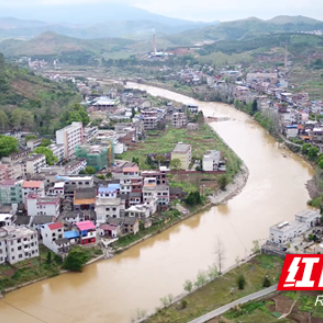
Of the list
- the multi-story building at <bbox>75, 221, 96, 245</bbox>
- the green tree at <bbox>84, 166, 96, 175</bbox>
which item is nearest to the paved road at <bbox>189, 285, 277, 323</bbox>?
the multi-story building at <bbox>75, 221, 96, 245</bbox>

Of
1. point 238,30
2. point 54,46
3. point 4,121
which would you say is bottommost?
point 4,121

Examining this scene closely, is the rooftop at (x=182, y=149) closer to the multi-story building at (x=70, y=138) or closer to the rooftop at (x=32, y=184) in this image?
the multi-story building at (x=70, y=138)

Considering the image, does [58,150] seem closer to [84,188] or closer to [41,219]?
[84,188]

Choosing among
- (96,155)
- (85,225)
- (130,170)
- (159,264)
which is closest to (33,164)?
(96,155)

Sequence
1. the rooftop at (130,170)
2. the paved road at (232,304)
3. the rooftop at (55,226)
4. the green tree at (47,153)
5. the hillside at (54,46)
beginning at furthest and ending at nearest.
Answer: the hillside at (54,46)
the green tree at (47,153)
the rooftop at (130,170)
the rooftop at (55,226)
the paved road at (232,304)

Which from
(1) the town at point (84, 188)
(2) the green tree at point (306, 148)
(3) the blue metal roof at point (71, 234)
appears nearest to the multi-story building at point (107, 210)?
(1) the town at point (84, 188)

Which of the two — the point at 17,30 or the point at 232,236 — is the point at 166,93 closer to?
the point at 232,236
